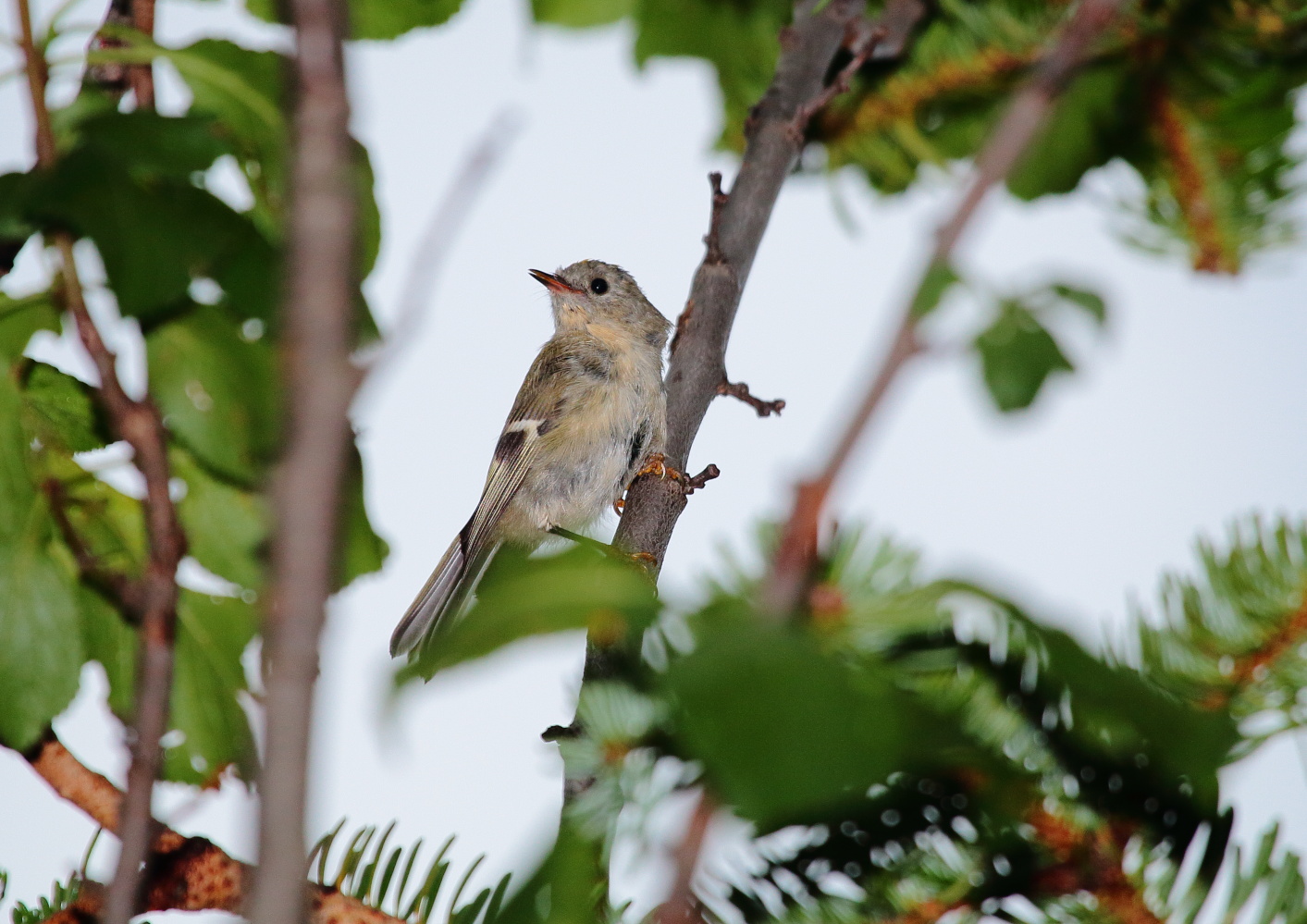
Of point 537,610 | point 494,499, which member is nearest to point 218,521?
point 537,610

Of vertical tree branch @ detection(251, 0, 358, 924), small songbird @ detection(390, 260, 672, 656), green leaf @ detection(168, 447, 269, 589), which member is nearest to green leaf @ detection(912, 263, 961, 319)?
vertical tree branch @ detection(251, 0, 358, 924)

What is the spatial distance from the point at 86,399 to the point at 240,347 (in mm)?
266

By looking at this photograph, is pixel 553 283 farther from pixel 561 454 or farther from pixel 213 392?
pixel 213 392

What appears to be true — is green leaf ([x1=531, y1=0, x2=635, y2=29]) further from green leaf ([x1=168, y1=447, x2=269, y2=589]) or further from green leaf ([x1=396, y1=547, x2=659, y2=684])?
green leaf ([x1=396, y1=547, x2=659, y2=684])

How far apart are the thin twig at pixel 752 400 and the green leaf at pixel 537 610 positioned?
1.65 metres

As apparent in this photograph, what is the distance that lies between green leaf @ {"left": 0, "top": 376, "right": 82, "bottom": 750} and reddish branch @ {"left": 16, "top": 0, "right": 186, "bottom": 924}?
0.70ft

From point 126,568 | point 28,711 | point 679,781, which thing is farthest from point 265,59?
point 679,781

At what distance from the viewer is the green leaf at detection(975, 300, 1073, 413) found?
864 mm

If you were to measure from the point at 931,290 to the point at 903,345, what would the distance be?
30mm

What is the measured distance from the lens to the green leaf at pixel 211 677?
147cm

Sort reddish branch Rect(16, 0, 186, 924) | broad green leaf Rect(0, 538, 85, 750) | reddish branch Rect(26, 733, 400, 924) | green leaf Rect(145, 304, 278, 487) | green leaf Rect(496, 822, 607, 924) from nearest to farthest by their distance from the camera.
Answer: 1. green leaf Rect(496, 822, 607, 924)
2. reddish branch Rect(16, 0, 186, 924)
3. reddish branch Rect(26, 733, 400, 924)
4. broad green leaf Rect(0, 538, 85, 750)
5. green leaf Rect(145, 304, 278, 487)

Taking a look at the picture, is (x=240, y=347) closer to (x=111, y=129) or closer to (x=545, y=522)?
(x=111, y=129)

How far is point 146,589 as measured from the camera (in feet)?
3.22

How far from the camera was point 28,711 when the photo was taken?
1263mm
